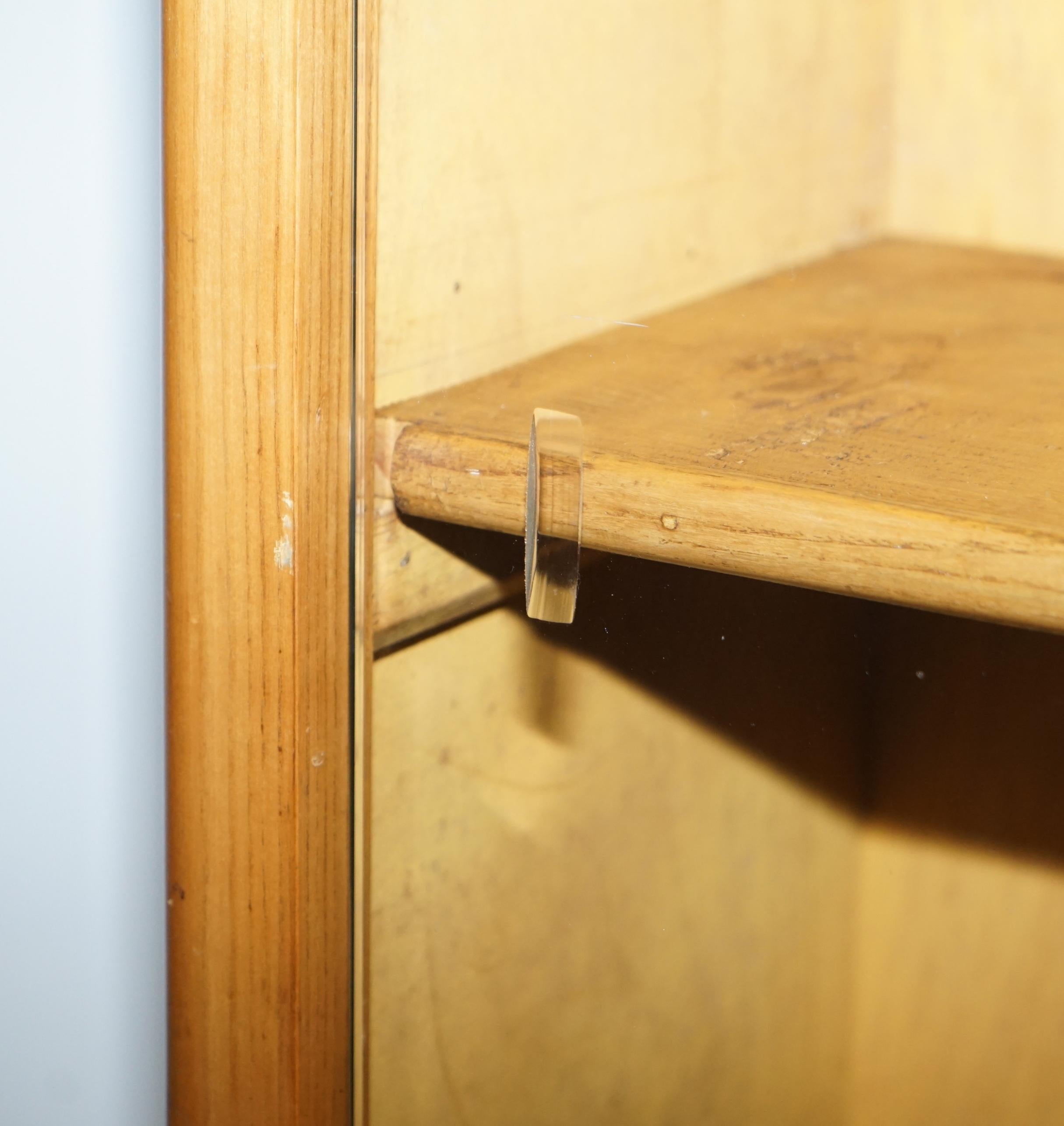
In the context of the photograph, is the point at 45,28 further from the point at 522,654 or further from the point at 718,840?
the point at 718,840

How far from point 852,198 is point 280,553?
12.6 inches

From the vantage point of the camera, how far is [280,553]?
0.30m

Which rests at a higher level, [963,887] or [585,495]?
[585,495]

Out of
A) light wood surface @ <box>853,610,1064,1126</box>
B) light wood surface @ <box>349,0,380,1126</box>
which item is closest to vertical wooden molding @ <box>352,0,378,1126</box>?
light wood surface @ <box>349,0,380,1126</box>

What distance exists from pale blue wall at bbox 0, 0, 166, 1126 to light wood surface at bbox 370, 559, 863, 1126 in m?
0.06

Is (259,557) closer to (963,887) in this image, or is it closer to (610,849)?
(610,849)

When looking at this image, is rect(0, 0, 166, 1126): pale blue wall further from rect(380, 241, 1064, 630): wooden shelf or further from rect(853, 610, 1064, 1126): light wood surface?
rect(853, 610, 1064, 1126): light wood surface

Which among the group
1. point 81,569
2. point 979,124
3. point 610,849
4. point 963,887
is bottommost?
point 963,887

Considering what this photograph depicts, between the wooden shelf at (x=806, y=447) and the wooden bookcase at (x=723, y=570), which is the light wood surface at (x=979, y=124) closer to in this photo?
the wooden bookcase at (x=723, y=570)

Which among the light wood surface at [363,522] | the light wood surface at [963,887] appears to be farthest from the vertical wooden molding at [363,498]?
the light wood surface at [963,887]

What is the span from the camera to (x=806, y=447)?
0.30 m

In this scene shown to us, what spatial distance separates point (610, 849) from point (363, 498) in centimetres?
18

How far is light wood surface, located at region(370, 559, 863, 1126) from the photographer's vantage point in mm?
365

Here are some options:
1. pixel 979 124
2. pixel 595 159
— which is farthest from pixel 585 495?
pixel 979 124
